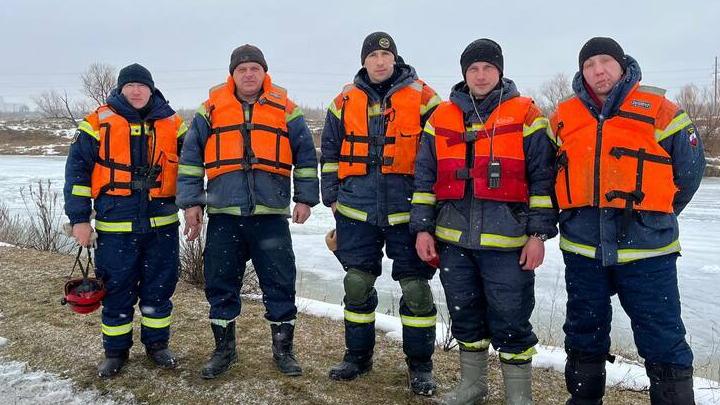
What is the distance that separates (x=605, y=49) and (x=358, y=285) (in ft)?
6.73

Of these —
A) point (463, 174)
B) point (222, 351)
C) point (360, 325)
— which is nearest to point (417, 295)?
point (360, 325)

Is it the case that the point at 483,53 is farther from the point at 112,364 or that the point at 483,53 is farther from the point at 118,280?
the point at 112,364

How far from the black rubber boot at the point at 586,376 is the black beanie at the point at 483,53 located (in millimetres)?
1732

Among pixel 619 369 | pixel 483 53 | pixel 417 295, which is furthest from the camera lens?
pixel 619 369

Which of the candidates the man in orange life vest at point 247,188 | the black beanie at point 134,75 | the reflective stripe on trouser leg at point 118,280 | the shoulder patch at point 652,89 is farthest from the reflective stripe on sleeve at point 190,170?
the shoulder patch at point 652,89

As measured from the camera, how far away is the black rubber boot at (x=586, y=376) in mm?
3049

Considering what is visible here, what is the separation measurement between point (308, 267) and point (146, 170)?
5.14m

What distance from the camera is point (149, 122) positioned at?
3.84 m

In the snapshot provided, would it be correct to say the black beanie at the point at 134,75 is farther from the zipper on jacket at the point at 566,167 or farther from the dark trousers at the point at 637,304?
the dark trousers at the point at 637,304

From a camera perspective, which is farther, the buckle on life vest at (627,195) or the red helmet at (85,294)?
the red helmet at (85,294)

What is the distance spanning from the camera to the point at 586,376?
10.0 ft

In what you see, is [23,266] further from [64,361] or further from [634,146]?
[634,146]

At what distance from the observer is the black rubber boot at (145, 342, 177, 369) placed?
3857 mm

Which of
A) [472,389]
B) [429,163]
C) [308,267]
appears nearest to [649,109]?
[429,163]
